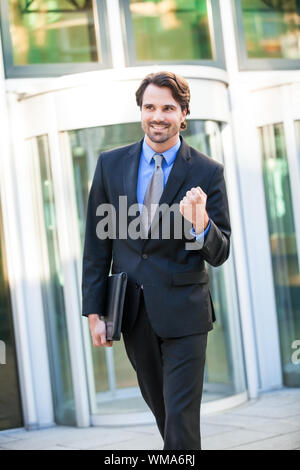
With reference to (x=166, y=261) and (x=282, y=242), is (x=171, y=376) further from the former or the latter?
(x=282, y=242)

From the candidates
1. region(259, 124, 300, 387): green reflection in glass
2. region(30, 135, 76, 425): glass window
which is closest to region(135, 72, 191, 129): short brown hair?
region(30, 135, 76, 425): glass window

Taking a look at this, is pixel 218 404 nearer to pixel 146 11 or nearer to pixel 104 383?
pixel 104 383

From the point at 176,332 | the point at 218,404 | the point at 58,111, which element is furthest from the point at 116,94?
the point at 176,332

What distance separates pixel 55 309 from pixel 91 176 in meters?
1.01

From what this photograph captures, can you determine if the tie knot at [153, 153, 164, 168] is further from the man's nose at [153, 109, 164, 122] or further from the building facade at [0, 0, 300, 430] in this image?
the building facade at [0, 0, 300, 430]

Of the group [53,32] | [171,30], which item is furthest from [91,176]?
[171,30]

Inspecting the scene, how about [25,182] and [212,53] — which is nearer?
[25,182]

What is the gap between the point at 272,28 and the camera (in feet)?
23.9

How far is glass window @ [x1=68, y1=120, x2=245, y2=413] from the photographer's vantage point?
6312 millimetres

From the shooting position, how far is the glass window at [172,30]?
6.75 metres

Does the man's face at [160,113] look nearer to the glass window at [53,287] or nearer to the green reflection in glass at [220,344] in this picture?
the glass window at [53,287]

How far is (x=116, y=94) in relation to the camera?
6156 millimetres
